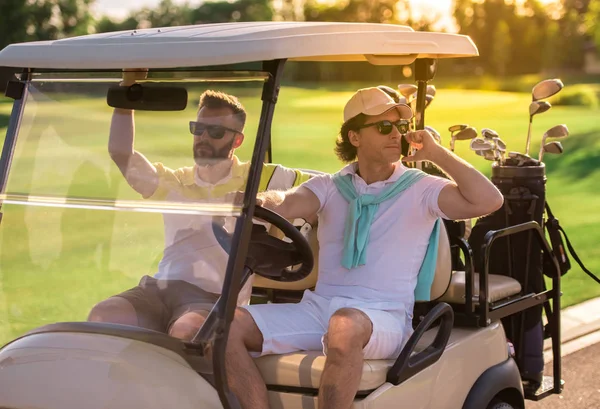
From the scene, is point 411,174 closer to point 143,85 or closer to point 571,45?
point 143,85

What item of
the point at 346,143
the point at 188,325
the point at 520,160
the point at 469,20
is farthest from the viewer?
the point at 469,20

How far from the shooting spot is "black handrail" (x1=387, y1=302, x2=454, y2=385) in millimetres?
3008

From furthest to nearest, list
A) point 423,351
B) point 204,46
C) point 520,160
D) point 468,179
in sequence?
point 520,160 → point 468,179 → point 423,351 → point 204,46

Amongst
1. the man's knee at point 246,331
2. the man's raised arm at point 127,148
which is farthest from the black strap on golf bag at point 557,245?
the man's raised arm at point 127,148

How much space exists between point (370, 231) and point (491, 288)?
0.71 meters

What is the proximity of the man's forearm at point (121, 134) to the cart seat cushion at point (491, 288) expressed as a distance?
1.50 m

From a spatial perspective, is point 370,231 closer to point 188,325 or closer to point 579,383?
point 188,325

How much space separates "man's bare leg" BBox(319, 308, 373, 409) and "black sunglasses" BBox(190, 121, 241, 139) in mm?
724

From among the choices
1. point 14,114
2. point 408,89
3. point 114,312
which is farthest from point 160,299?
point 408,89

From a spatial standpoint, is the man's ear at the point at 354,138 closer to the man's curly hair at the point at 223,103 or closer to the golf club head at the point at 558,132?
the man's curly hair at the point at 223,103

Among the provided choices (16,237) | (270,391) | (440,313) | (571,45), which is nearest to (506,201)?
(440,313)

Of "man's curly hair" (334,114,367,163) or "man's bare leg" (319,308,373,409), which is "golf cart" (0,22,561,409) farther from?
"man's curly hair" (334,114,367,163)

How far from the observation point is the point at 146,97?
2906mm

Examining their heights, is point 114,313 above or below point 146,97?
below
